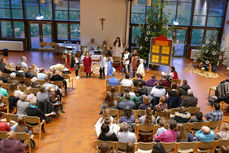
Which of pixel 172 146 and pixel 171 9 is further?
pixel 171 9

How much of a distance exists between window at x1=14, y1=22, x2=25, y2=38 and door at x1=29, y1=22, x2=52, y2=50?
0.59m

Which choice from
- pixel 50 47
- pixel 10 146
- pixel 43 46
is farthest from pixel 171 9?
pixel 10 146

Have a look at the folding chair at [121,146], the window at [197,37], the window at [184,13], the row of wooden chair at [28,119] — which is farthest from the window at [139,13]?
the folding chair at [121,146]

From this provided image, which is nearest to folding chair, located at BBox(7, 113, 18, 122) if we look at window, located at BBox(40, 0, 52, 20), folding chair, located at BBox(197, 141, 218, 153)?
folding chair, located at BBox(197, 141, 218, 153)

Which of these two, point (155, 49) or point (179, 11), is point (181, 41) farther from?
point (155, 49)

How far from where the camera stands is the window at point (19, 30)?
18380mm

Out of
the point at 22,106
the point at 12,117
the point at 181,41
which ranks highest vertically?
the point at 181,41

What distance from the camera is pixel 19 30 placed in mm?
18516

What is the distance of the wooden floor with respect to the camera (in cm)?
651

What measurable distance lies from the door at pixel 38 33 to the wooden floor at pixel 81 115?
444 cm

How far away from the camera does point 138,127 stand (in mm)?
6156

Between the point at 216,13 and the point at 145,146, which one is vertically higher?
the point at 216,13

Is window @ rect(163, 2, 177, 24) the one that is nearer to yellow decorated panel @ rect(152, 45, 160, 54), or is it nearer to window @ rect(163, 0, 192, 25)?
window @ rect(163, 0, 192, 25)

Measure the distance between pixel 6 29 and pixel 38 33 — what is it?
7.95 ft
